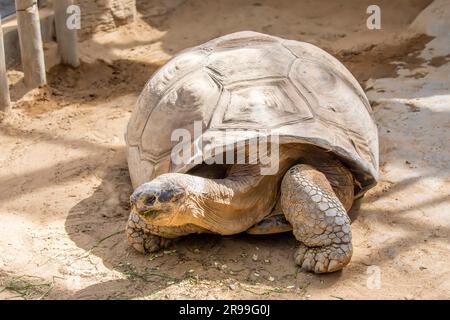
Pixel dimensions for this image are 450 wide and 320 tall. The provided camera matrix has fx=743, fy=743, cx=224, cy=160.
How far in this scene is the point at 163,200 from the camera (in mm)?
3398

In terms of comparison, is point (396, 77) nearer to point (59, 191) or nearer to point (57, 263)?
point (59, 191)

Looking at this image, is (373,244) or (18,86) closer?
(373,244)

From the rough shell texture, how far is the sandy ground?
0.39 metres

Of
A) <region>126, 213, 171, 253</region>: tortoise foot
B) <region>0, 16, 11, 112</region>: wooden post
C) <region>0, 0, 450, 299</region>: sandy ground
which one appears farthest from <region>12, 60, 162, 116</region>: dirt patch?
<region>126, 213, 171, 253</region>: tortoise foot

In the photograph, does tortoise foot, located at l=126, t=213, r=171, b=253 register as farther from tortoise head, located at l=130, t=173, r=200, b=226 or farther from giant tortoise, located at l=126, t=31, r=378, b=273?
tortoise head, located at l=130, t=173, r=200, b=226

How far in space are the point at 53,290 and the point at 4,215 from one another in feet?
3.18

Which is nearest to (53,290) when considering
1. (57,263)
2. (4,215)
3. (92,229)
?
(57,263)

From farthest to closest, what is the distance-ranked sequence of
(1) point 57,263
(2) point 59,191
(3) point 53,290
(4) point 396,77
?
(4) point 396,77, (2) point 59,191, (1) point 57,263, (3) point 53,290

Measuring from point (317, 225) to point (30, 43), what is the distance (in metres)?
3.37

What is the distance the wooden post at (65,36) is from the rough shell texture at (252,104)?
90.3 inches

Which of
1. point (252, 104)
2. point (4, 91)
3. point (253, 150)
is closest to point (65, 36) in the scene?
point (4, 91)

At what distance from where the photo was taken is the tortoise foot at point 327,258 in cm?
365

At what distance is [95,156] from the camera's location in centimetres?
516

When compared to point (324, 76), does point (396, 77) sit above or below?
below
